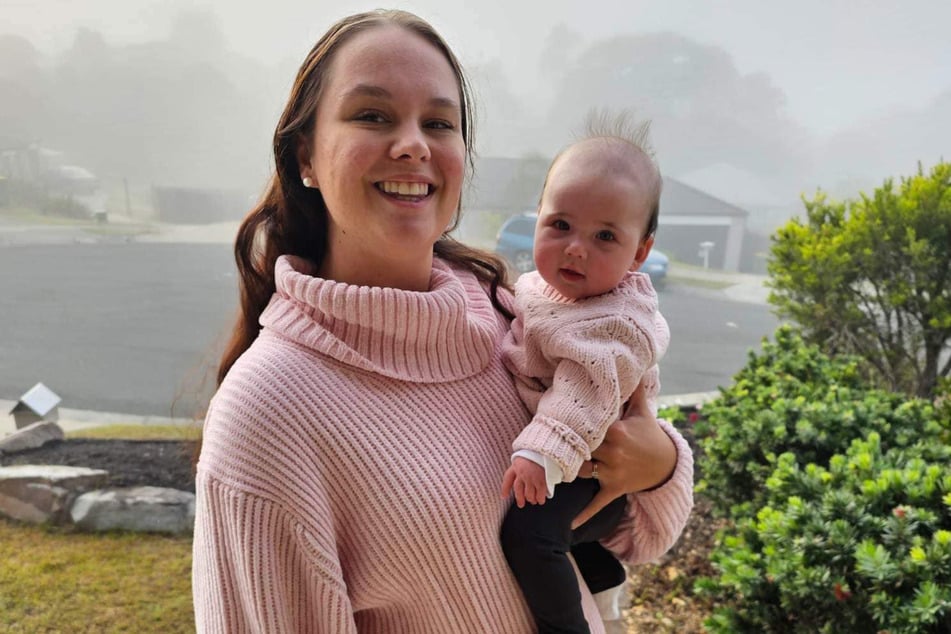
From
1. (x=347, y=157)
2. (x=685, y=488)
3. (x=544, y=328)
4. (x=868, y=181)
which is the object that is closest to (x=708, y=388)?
(x=868, y=181)

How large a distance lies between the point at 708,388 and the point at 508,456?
418cm

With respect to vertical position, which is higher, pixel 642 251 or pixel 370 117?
pixel 370 117

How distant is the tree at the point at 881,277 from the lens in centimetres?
348

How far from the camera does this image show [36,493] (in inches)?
97.0

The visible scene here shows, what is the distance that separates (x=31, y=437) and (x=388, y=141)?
2.61m

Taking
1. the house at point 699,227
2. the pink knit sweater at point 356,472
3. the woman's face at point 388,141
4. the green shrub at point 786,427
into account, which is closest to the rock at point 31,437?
the pink knit sweater at point 356,472

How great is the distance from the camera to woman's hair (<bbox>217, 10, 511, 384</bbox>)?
1.17 metres

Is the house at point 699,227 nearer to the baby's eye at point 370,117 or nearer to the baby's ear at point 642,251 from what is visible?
the baby's ear at point 642,251

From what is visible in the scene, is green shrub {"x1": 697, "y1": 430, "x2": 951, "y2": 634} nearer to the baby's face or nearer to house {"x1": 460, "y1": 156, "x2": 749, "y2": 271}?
the baby's face

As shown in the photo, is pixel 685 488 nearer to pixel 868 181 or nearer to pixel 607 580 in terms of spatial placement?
pixel 607 580

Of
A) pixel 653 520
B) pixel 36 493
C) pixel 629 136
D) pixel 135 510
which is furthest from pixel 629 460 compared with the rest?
pixel 36 493

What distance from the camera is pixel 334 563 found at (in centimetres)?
93

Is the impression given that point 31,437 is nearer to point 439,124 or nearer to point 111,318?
point 111,318

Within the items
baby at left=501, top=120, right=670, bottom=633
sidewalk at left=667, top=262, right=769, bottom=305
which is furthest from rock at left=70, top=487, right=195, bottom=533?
sidewalk at left=667, top=262, right=769, bottom=305
